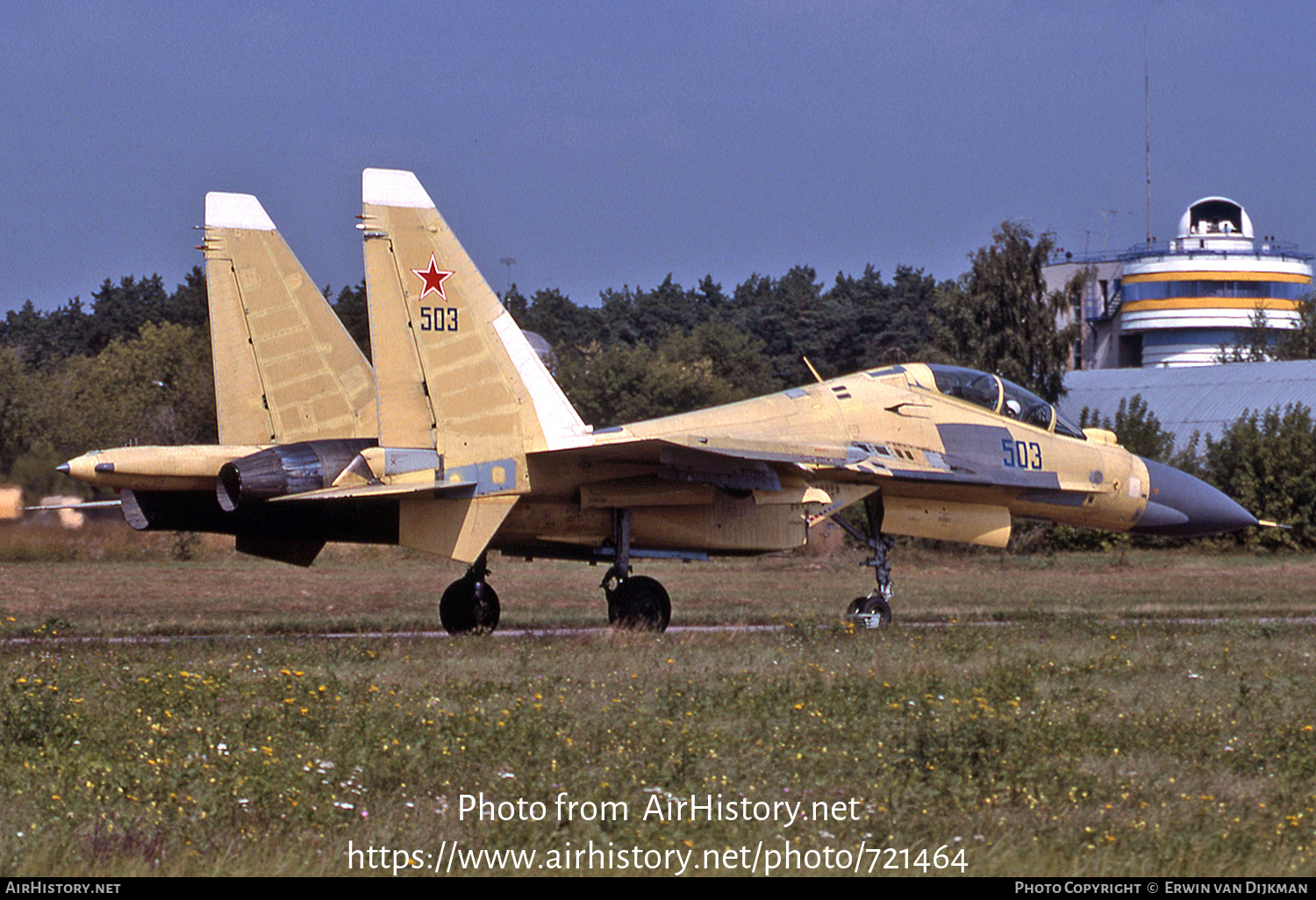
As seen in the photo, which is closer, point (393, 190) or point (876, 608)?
point (393, 190)

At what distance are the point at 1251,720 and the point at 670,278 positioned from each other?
110m

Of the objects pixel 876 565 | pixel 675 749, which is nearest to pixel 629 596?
pixel 876 565

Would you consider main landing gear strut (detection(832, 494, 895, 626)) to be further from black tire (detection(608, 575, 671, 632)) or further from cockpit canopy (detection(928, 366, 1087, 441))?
black tire (detection(608, 575, 671, 632))

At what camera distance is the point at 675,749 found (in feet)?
29.9

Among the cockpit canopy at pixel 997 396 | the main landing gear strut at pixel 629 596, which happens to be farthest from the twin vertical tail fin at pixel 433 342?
the cockpit canopy at pixel 997 396

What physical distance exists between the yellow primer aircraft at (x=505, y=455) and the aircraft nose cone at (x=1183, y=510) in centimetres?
4

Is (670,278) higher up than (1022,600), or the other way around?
(670,278)

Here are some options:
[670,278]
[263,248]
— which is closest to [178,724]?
[263,248]

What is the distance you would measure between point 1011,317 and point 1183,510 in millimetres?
37334

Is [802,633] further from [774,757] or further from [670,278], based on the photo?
[670,278]

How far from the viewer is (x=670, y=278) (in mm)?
119562

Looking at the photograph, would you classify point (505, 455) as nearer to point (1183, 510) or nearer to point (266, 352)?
point (266, 352)

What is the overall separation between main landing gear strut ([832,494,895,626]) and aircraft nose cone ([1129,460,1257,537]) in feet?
12.6

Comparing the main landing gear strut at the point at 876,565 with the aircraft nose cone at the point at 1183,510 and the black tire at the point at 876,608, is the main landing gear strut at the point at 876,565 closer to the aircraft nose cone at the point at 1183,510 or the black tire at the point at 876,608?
the black tire at the point at 876,608
